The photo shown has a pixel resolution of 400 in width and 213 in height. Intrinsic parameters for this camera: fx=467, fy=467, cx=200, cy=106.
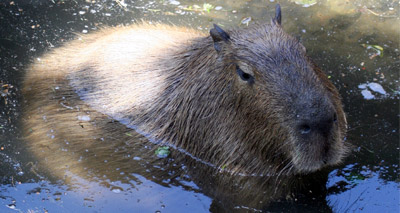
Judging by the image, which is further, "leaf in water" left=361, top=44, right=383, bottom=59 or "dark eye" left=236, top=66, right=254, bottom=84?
"leaf in water" left=361, top=44, right=383, bottom=59

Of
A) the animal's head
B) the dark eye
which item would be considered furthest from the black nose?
the dark eye

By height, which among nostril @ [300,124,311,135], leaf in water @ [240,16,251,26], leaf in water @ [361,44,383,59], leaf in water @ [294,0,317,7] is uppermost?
nostril @ [300,124,311,135]

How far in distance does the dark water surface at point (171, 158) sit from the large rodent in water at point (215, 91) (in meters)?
0.37

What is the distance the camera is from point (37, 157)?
5.11 meters

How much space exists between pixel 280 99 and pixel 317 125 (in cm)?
41

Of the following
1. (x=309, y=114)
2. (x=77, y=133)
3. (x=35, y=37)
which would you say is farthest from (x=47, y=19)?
(x=309, y=114)

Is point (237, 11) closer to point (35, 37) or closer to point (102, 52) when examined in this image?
point (102, 52)

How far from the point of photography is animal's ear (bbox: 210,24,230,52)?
14.8ft

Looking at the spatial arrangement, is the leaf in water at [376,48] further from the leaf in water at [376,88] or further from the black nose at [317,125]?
the black nose at [317,125]

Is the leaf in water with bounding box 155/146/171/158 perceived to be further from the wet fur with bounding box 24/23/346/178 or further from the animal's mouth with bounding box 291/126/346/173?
the animal's mouth with bounding box 291/126/346/173

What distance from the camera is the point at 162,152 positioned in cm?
516

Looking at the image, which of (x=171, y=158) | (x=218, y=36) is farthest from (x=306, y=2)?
(x=171, y=158)

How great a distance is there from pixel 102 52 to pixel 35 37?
1.73 m

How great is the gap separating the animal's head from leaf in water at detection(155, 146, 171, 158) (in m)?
0.99
